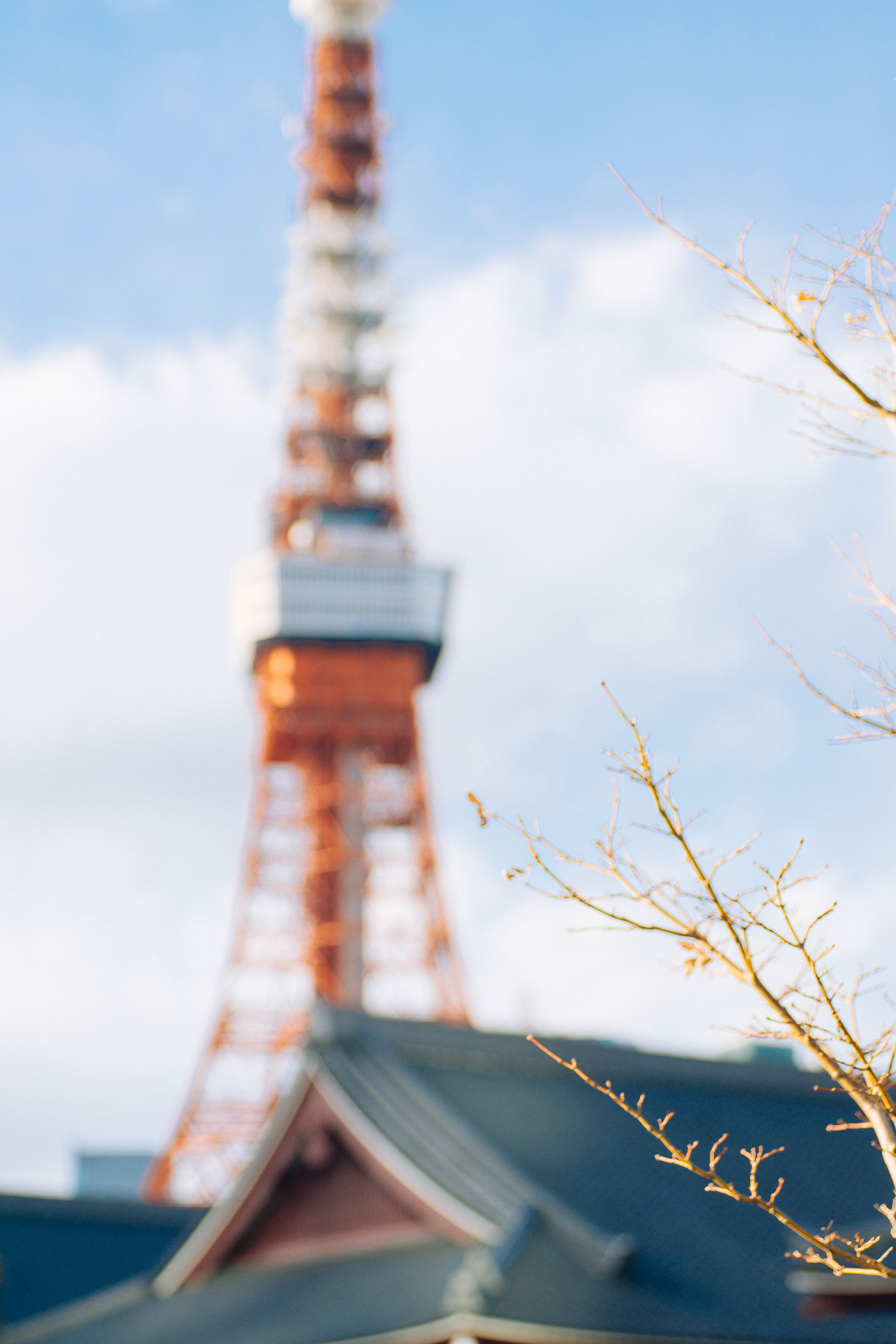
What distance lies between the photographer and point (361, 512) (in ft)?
138

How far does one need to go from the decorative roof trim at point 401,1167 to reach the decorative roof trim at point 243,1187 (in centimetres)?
29

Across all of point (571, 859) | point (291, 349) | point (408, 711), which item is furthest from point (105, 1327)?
point (291, 349)

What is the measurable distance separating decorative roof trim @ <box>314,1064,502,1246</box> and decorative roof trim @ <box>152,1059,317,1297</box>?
29 cm

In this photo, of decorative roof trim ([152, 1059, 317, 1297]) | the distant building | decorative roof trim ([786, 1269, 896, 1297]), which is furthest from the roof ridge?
the distant building

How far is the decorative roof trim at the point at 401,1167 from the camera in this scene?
37.0 feet

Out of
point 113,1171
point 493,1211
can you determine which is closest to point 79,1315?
point 493,1211

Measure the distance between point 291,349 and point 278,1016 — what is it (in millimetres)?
19347

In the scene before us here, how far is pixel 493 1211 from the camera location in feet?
37.2

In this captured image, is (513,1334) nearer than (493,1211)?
Yes

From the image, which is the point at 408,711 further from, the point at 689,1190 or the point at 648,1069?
the point at 689,1190

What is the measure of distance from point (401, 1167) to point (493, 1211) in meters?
1.09

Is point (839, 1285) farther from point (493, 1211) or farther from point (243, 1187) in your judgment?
point (243, 1187)

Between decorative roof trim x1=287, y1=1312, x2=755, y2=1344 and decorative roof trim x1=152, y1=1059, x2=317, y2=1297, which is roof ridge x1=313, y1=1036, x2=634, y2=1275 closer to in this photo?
decorative roof trim x1=152, y1=1059, x2=317, y2=1297

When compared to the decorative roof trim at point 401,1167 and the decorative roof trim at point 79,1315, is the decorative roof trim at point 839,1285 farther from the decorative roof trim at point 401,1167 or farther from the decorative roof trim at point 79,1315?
the decorative roof trim at point 79,1315
